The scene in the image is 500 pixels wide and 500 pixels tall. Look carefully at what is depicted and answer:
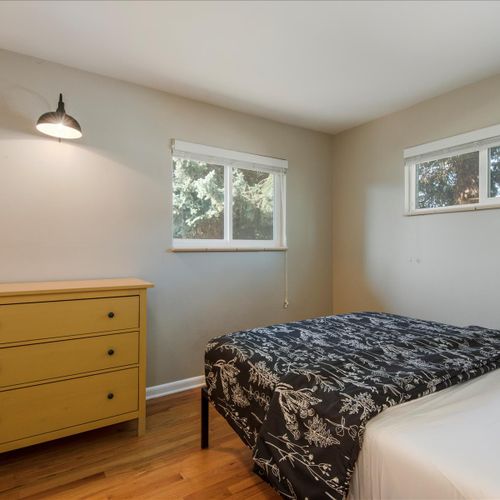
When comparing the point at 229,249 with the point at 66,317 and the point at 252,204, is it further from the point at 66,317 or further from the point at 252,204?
the point at 66,317

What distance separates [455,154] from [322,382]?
231 centimetres

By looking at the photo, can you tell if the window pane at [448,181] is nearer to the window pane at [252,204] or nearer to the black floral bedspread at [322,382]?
the black floral bedspread at [322,382]

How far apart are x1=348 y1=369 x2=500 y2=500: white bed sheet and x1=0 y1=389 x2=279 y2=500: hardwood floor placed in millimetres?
814

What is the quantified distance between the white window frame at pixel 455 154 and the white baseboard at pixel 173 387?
7.75 feet

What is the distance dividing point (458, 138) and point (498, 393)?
6.79 feet

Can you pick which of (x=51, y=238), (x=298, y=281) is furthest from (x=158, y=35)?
(x=298, y=281)

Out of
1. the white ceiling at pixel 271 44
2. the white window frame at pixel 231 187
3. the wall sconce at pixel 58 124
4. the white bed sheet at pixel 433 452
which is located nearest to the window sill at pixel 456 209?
the white ceiling at pixel 271 44

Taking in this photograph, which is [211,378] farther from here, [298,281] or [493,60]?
[493,60]

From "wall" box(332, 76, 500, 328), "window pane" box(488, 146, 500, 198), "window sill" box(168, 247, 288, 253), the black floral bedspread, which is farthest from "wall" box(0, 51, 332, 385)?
"window pane" box(488, 146, 500, 198)

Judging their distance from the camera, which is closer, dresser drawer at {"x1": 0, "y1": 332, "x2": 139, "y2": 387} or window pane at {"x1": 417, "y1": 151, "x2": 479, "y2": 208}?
dresser drawer at {"x1": 0, "y1": 332, "x2": 139, "y2": 387}

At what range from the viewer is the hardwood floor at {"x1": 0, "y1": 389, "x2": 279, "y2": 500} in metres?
1.56

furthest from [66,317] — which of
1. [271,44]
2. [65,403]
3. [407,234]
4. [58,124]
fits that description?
[407,234]

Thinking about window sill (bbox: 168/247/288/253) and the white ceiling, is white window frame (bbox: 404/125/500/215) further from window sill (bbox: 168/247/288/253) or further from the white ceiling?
window sill (bbox: 168/247/288/253)

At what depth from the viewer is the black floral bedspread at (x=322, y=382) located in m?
1.06
